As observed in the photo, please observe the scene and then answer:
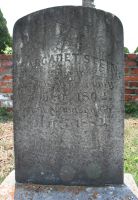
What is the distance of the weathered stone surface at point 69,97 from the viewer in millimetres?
2963

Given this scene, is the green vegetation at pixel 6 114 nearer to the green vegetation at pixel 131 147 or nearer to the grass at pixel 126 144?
the grass at pixel 126 144

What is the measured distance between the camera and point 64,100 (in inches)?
119

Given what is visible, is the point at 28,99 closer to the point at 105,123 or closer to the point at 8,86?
the point at 105,123

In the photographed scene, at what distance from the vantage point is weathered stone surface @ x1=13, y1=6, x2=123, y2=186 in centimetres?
296

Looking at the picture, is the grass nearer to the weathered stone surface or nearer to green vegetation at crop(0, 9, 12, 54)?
the weathered stone surface

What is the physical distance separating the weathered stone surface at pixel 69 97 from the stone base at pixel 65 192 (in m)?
0.07

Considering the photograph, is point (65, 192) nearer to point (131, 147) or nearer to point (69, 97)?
point (69, 97)

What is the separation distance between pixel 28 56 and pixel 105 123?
79 cm

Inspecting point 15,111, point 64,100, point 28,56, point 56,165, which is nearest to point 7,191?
point 56,165

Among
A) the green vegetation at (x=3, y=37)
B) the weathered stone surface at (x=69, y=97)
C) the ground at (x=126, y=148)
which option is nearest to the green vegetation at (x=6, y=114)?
the ground at (x=126, y=148)

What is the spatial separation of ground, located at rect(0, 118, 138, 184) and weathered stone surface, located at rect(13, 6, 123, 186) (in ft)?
2.80

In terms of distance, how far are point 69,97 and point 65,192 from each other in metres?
0.73

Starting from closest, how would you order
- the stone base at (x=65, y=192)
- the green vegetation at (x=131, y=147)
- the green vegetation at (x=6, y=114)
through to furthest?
1. the stone base at (x=65, y=192)
2. the green vegetation at (x=131, y=147)
3. the green vegetation at (x=6, y=114)

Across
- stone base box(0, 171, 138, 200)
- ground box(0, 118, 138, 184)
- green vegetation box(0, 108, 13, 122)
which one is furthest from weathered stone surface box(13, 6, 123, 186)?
green vegetation box(0, 108, 13, 122)
